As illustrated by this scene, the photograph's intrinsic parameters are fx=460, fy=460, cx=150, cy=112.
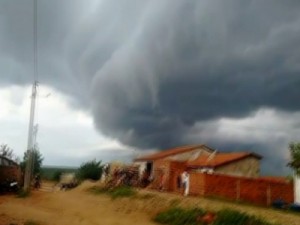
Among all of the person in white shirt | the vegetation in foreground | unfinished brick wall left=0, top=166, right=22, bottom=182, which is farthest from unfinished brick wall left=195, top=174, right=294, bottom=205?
unfinished brick wall left=0, top=166, right=22, bottom=182

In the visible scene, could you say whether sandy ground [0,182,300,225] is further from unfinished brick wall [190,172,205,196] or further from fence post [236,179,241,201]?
fence post [236,179,241,201]

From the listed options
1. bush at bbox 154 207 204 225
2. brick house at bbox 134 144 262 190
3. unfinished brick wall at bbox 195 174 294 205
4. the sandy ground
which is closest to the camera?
bush at bbox 154 207 204 225

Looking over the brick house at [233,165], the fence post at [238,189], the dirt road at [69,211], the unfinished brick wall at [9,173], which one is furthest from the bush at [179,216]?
the unfinished brick wall at [9,173]

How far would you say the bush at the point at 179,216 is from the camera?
23.5 metres

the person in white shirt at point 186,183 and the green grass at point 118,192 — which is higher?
the person in white shirt at point 186,183

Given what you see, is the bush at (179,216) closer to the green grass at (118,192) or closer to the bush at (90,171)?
the green grass at (118,192)

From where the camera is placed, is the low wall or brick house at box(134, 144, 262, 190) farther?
brick house at box(134, 144, 262, 190)

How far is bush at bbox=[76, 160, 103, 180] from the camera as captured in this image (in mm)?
56534

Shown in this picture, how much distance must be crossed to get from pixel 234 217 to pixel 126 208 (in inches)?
377

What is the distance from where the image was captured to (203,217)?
76.3 feet

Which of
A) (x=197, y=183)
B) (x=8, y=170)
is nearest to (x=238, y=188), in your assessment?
(x=197, y=183)

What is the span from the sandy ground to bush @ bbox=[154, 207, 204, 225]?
2.06 feet

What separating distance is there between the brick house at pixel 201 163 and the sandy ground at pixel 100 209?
5.51 meters

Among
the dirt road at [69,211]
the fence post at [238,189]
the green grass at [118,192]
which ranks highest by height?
the fence post at [238,189]
